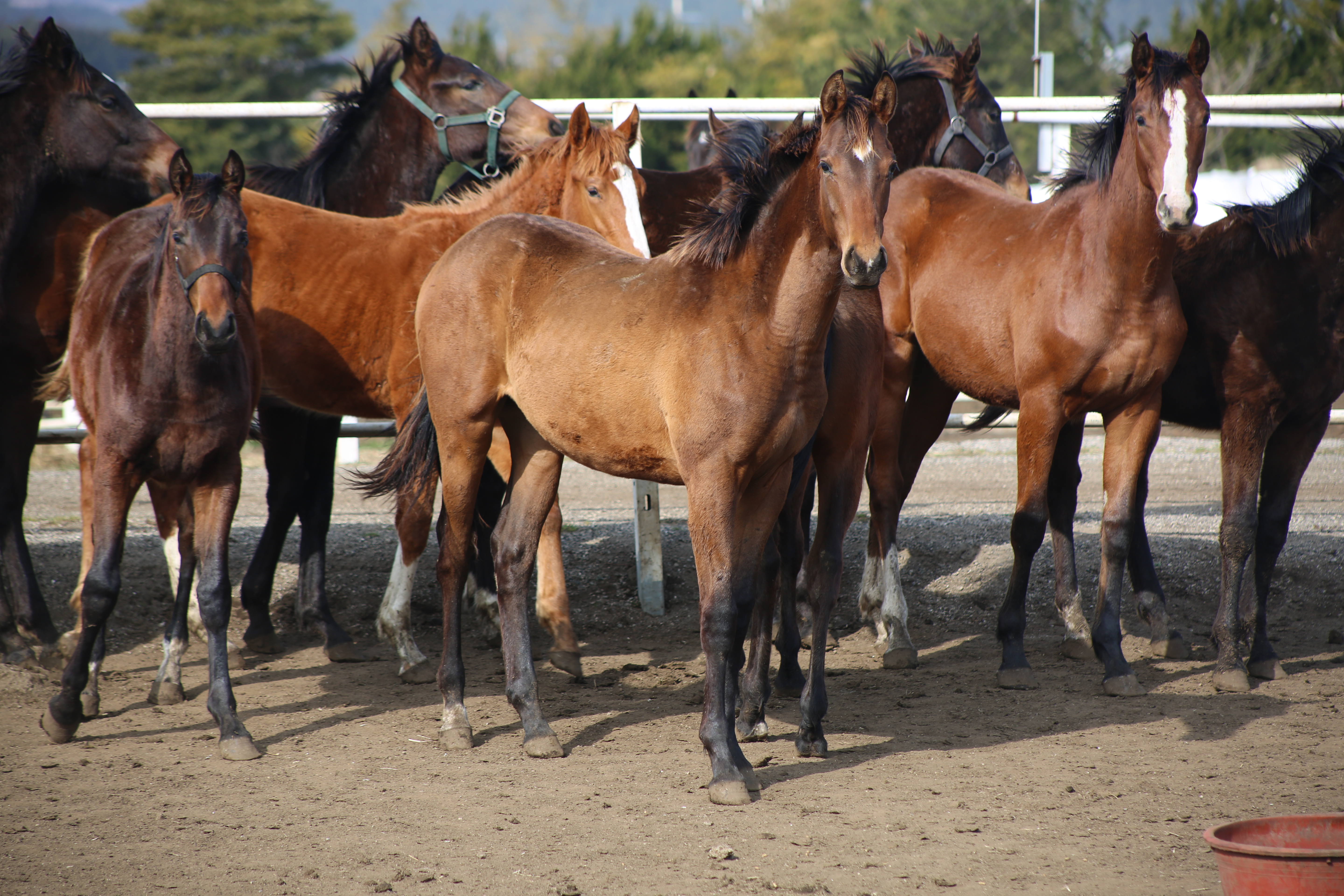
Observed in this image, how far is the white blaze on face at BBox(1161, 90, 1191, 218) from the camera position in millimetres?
4461

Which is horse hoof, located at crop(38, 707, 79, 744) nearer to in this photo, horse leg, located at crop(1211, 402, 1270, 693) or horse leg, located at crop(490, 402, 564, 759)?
horse leg, located at crop(490, 402, 564, 759)

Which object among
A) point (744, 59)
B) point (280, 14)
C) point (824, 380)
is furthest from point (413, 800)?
point (744, 59)

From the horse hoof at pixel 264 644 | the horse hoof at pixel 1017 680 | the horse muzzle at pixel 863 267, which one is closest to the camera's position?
the horse muzzle at pixel 863 267

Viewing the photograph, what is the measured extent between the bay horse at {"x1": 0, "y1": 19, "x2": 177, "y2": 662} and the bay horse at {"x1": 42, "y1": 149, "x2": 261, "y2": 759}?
1187 millimetres

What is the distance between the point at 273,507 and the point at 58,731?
5.50ft

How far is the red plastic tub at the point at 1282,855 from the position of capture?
8.54ft

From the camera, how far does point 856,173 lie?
3.51 metres

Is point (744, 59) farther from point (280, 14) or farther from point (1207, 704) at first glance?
point (1207, 704)

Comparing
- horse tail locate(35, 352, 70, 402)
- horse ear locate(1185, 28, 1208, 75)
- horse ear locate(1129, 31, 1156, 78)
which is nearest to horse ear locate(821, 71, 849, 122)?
horse ear locate(1129, 31, 1156, 78)

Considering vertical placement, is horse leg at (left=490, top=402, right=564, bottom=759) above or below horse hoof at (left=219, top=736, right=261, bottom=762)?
above

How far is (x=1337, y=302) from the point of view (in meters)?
5.11

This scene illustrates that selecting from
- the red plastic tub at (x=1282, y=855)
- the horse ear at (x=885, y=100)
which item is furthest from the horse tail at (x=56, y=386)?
the red plastic tub at (x=1282, y=855)

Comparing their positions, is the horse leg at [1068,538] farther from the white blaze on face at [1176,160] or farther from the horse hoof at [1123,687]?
the white blaze on face at [1176,160]

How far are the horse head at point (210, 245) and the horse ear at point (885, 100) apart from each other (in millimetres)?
2425
